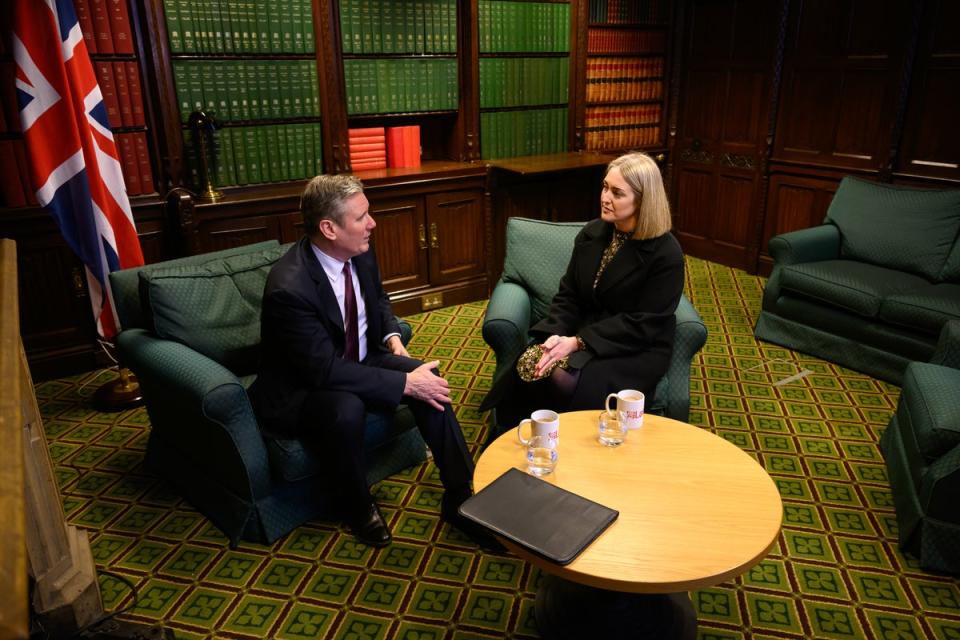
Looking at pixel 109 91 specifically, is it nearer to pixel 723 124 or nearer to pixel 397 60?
pixel 397 60

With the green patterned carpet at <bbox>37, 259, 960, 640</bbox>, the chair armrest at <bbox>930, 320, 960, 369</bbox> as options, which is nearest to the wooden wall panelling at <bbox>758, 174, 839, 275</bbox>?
the green patterned carpet at <bbox>37, 259, 960, 640</bbox>

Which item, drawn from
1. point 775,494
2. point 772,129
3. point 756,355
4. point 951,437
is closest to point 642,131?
point 772,129

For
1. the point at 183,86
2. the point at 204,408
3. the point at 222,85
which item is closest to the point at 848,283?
the point at 204,408

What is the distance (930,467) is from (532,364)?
124 centimetres

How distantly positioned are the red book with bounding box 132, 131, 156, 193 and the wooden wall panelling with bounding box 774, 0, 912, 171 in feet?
12.6

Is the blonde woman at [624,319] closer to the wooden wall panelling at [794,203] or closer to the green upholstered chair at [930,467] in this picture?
the green upholstered chair at [930,467]

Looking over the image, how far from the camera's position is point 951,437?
2.07 metres

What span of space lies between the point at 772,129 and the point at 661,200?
2.81 m

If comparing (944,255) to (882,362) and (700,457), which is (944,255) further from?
(700,457)

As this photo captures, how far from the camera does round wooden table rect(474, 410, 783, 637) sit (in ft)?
4.76

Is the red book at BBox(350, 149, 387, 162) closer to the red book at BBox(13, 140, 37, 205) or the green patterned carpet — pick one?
the red book at BBox(13, 140, 37, 205)

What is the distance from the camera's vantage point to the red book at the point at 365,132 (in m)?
4.09

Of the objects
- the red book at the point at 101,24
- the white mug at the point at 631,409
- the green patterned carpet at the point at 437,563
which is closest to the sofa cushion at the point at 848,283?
the green patterned carpet at the point at 437,563

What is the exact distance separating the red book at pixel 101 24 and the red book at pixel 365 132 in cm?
127
